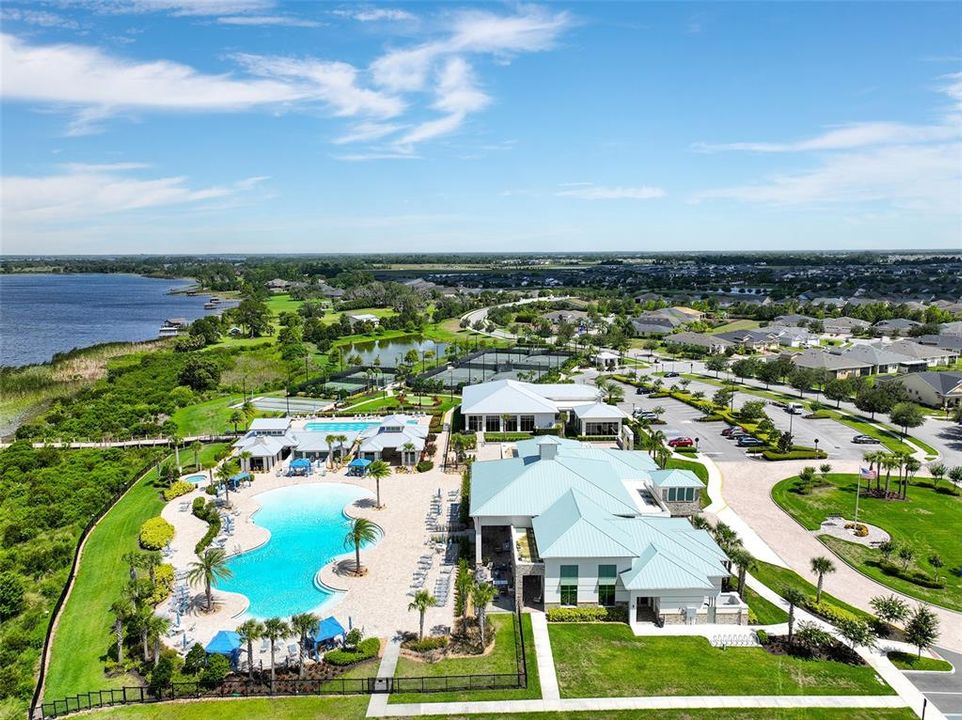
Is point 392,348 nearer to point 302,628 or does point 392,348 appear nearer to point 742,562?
point 742,562

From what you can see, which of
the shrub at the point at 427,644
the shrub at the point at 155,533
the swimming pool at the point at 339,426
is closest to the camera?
the shrub at the point at 427,644

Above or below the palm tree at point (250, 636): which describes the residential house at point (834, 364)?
above

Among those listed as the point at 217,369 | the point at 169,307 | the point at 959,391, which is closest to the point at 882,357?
the point at 959,391

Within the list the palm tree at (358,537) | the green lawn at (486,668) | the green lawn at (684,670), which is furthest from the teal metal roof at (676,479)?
the palm tree at (358,537)

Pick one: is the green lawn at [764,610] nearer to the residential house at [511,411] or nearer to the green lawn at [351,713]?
the green lawn at [351,713]

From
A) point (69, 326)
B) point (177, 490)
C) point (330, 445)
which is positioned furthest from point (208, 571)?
point (69, 326)

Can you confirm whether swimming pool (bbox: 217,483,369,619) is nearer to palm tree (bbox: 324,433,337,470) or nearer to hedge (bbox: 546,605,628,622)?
palm tree (bbox: 324,433,337,470)

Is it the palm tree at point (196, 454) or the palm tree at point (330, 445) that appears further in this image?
the palm tree at point (330, 445)
